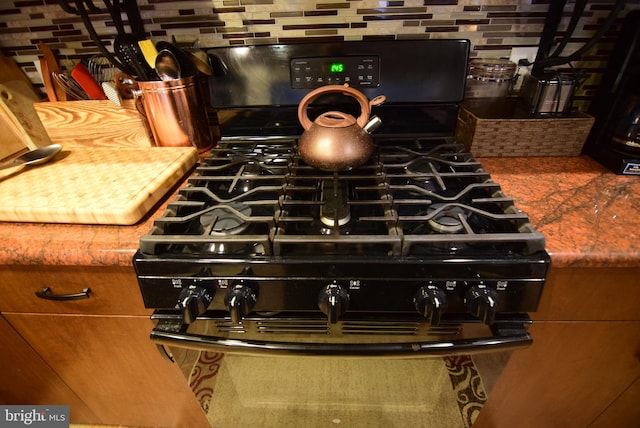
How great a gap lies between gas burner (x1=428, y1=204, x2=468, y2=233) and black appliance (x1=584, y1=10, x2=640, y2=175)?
0.48m

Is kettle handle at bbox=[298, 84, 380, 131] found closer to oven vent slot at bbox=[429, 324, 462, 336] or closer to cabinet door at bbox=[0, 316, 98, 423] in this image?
oven vent slot at bbox=[429, 324, 462, 336]

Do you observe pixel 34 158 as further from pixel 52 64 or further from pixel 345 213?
pixel 345 213

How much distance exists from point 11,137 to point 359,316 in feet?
3.56

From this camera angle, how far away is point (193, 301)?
570mm

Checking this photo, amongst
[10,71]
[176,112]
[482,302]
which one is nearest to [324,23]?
[176,112]

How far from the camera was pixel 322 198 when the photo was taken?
706 mm

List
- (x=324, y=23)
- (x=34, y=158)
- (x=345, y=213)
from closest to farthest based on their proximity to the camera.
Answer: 1. (x=345, y=213)
2. (x=34, y=158)
3. (x=324, y=23)

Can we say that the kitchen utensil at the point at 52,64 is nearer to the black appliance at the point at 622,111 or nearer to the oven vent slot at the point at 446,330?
the oven vent slot at the point at 446,330

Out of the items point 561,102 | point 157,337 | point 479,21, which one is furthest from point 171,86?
point 561,102

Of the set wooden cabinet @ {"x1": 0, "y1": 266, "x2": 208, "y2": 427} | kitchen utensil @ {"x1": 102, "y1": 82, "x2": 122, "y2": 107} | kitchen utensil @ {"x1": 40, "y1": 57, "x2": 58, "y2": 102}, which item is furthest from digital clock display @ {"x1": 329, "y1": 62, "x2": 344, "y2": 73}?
kitchen utensil @ {"x1": 40, "y1": 57, "x2": 58, "y2": 102}

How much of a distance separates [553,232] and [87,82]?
1.22 metres

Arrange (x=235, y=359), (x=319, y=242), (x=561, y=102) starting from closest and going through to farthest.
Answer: (x=319, y=242)
(x=235, y=359)
(x=561, y=102)

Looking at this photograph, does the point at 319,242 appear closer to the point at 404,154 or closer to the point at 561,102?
the point at 404,154

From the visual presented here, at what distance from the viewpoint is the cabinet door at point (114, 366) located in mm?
759
